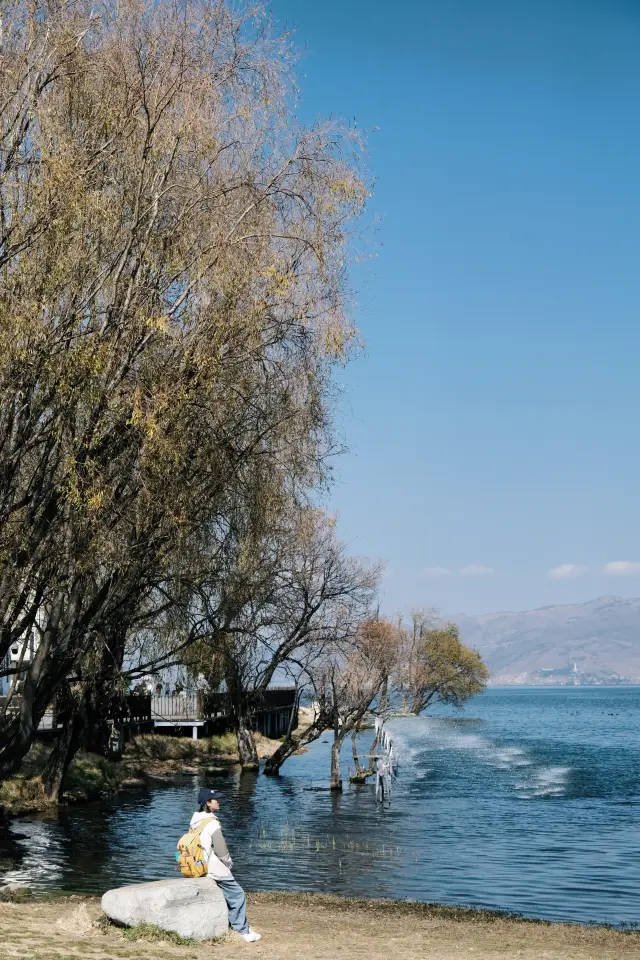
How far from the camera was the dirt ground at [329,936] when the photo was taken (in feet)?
40.1

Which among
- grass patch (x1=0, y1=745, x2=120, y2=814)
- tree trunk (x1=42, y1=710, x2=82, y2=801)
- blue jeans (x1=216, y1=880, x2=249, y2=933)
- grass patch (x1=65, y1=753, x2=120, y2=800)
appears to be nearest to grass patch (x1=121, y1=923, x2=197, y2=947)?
blue jeans (x1=216, y1=880, x2=249, y2=933)

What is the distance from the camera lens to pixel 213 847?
43.9 ft

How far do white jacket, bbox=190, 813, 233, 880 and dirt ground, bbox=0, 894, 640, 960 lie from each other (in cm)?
81

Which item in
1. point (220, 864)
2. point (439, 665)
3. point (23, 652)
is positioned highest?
point (439, 665)

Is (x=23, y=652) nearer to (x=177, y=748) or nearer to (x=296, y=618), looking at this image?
(x=296, y=618)

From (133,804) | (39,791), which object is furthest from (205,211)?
(133,804)

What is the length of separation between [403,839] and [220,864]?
54.3ft

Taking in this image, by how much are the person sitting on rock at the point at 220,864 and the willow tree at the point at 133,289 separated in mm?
4300

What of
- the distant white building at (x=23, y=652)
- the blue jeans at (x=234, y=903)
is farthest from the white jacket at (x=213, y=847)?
the distant white building at (x=23, y=652)

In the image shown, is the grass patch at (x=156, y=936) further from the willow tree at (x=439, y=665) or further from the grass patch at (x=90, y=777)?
the willow tree at (x=439, y=665)

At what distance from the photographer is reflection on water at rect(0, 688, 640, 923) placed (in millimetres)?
21516

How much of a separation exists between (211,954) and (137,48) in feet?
42.2

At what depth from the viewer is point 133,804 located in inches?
1389

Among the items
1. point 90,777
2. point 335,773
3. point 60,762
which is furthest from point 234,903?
A: point 335,773
